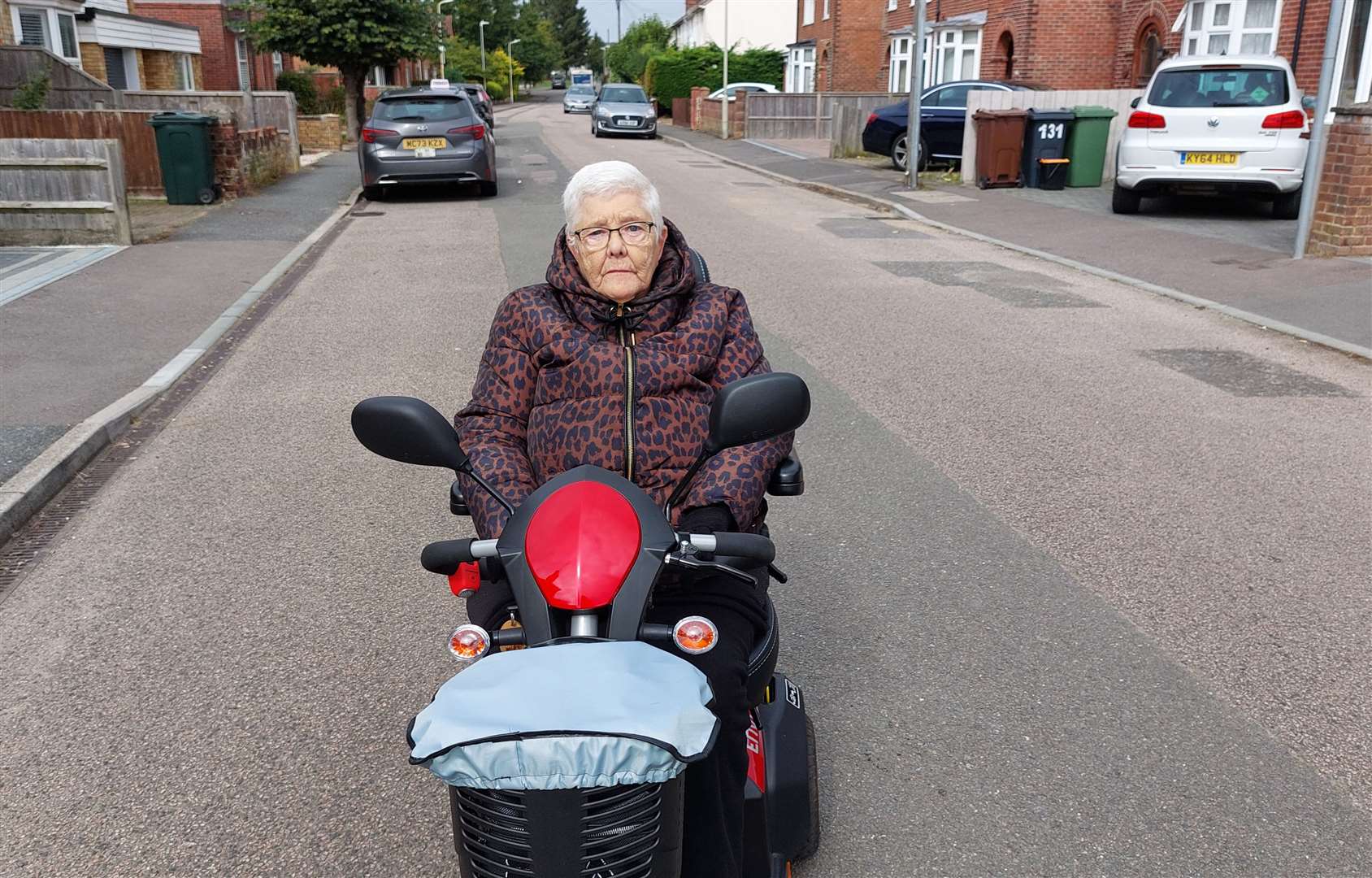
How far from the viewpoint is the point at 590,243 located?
2.87 meters

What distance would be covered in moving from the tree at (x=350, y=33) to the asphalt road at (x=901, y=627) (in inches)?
1038

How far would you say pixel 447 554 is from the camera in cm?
227

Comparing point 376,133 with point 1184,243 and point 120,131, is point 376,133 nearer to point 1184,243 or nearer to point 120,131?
point 120,131

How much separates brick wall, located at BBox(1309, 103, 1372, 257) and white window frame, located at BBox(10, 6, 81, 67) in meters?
29.6

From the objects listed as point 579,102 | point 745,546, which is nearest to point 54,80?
point 745,546

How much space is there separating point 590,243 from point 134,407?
479 centimetres

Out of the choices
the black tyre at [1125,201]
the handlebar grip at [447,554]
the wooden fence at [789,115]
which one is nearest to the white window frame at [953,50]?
the wooden fence at [789,115]

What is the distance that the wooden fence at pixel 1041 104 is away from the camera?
62.7 feet

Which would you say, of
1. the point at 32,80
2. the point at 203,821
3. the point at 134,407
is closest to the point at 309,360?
the point at 134,407

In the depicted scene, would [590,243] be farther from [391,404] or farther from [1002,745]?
[1002,745]

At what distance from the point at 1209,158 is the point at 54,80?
26450mm

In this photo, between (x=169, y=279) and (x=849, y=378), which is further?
(x=169, y=279)

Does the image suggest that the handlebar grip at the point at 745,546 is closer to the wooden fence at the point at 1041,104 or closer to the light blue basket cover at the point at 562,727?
the light blue basket cover at the point at 562,727

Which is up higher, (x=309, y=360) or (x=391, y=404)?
(x=391, y=404)
